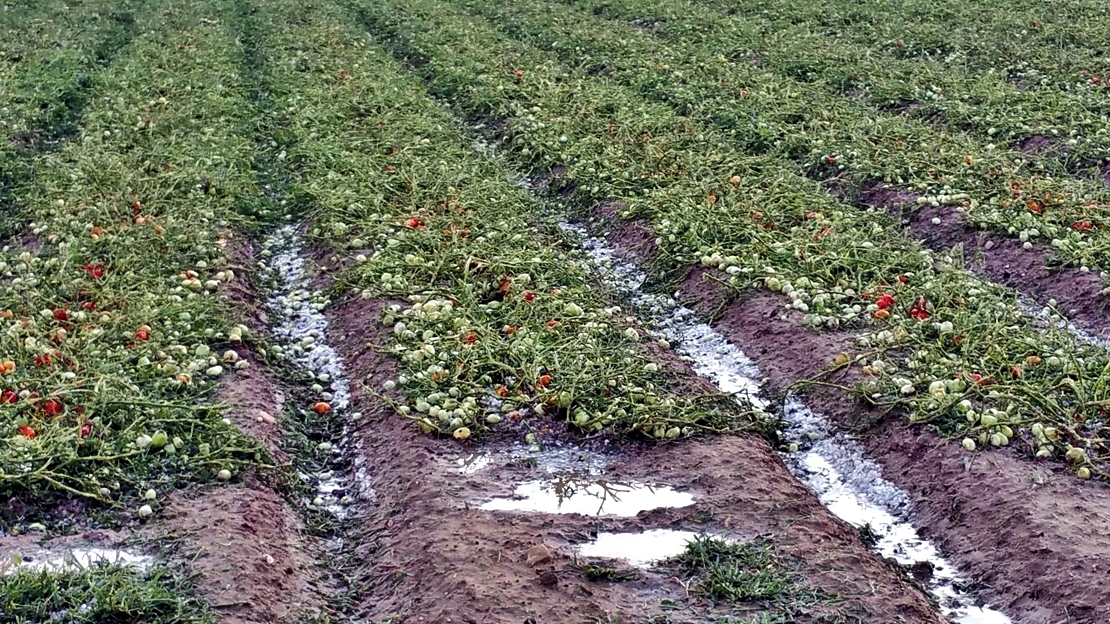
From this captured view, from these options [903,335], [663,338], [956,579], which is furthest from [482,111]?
[956,579]

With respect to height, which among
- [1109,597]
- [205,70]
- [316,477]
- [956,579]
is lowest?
[205,70]

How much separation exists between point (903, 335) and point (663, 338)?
55.5 inches

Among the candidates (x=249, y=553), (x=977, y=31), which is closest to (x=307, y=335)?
(x=249, y=553)

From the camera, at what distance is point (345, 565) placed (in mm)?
4777

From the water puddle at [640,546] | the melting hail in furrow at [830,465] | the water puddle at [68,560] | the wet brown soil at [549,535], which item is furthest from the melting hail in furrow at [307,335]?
the melting hail in furrow at [830,465]

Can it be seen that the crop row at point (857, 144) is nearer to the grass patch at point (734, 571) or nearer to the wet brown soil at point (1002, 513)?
the wet brown soil at point (1002, 513)

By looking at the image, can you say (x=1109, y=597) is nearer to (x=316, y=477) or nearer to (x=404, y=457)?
(x=404, y=457)

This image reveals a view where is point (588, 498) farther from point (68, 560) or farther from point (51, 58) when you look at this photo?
point (51, 58)

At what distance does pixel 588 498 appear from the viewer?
5.10m

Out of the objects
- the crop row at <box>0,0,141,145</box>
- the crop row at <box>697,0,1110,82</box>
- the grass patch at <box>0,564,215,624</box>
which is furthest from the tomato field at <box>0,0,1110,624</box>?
the crop row at <box>697,0,1110,82</box>

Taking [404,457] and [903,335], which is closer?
[404,457]

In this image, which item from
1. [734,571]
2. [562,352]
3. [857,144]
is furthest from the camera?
[857,144]

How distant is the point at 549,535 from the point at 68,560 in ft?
6.24

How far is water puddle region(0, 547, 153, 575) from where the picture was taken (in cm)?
428
